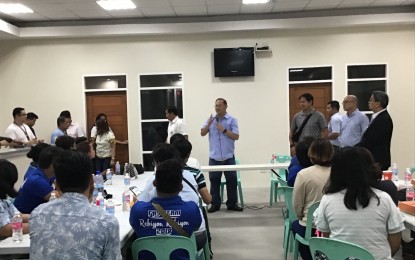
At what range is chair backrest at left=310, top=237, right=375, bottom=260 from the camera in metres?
1.69

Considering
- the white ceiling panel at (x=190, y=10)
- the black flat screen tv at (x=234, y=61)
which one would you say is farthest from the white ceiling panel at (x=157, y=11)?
the black flat screen tv at (x=234, y=61)

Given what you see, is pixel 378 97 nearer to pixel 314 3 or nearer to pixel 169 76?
pixel 314 3

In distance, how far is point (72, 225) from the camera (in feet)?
4.90

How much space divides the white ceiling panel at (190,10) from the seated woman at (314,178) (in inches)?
172

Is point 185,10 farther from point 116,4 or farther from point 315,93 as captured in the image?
point 315,93

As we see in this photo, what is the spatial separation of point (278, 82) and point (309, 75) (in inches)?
24.6

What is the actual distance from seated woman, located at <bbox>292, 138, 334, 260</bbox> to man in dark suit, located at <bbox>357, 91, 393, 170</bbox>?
64.7 inches

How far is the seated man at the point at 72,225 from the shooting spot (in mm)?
1489

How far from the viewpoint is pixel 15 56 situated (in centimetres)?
726

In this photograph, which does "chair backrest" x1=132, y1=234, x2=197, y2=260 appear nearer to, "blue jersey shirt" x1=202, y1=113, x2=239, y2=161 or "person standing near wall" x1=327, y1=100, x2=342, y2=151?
"blue jersey shirt" x1=202, y1=113, x2=239, y2=161

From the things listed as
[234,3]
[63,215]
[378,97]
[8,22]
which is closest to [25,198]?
[63,215]

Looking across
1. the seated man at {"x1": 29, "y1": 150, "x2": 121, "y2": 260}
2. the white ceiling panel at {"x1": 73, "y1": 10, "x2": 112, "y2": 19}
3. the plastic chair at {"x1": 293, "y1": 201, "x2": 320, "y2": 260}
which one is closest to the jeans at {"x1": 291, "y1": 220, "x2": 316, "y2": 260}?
the plastic chair at {"x1": 293, "y1": 201, "x2": 320, "y2": 260}

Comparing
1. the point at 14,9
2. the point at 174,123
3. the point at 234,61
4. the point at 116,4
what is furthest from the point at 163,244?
the point at 14,9

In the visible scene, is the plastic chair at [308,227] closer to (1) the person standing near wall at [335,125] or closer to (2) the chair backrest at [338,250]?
(2) the chair backrest at [338,250]
